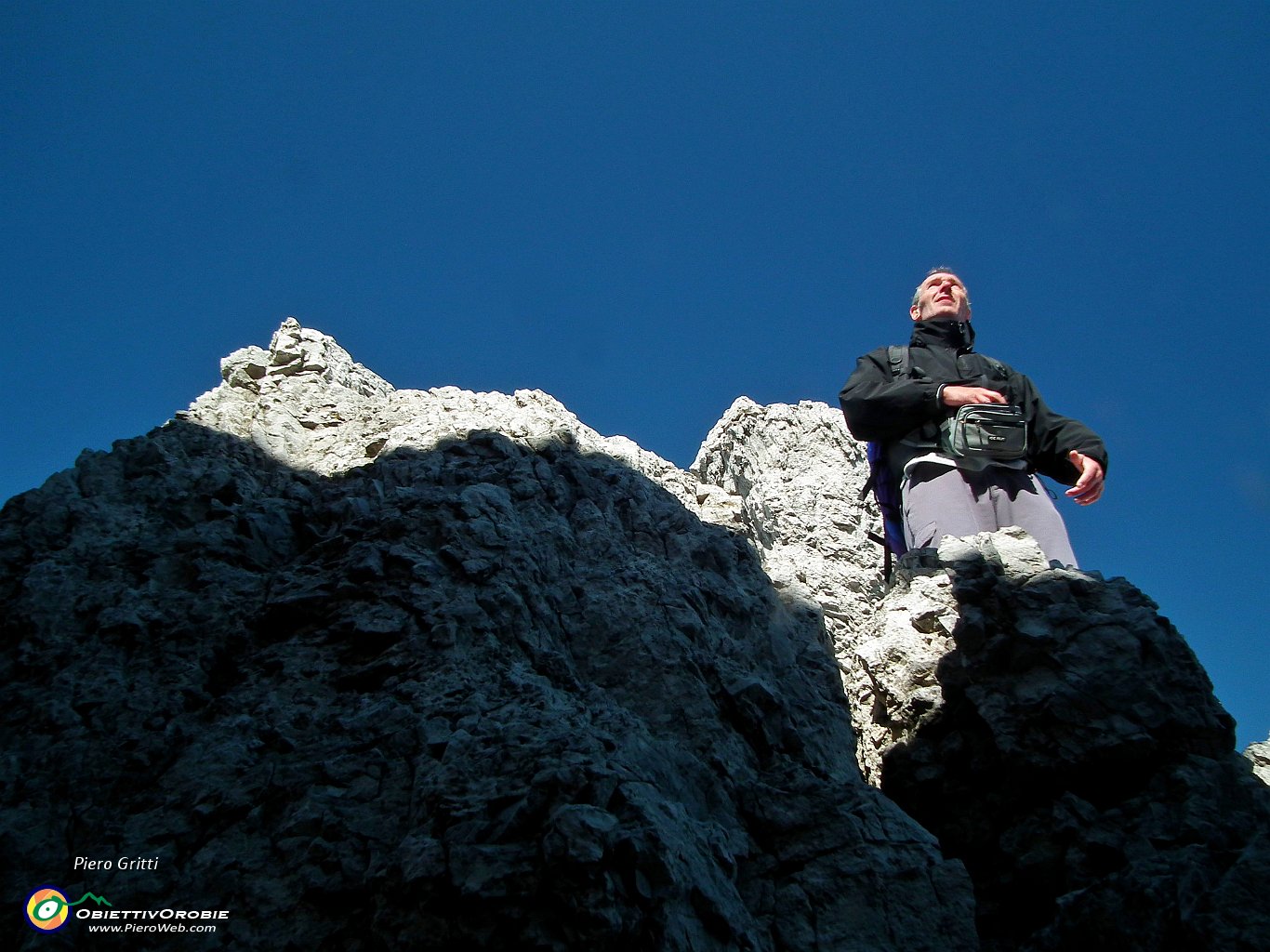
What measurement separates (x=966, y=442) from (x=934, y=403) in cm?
54

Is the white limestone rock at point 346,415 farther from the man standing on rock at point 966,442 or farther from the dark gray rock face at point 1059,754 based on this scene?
the dark gray rock face at point 1059,754

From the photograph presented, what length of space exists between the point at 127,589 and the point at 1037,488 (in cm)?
708

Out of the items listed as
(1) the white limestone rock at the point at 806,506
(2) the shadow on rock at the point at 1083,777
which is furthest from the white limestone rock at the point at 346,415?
(2) the shadow on rock at the point at 1083,777

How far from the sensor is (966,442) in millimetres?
6555

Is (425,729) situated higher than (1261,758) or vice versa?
(1261,758)

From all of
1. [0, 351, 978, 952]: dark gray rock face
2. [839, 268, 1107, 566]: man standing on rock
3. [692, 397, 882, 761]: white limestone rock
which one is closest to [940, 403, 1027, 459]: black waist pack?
[839, 268, 1107, 566]: man standing on rock

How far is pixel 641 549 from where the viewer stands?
673 centimetres

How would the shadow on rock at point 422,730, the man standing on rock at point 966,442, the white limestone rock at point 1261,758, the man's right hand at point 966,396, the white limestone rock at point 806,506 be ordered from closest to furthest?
the shadow on rock at point 422,730 → the white limestone rock at point 1261,758 → the man standing on rock at point 966,442 → the man's right hand at point 966,396 → the white limestone rock at point 806,506

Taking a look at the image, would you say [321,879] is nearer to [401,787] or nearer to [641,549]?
[401,787]

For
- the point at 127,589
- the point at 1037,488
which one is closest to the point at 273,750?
the point at 127,589

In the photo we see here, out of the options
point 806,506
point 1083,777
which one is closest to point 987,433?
point 1083,777

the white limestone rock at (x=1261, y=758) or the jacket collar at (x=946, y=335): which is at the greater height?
the jacket collar at (x=946, y=335)

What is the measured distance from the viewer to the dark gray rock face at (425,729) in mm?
3387

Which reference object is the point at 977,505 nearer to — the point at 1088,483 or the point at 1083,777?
the point at 1088,483
